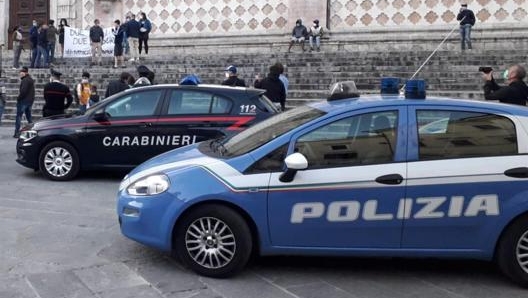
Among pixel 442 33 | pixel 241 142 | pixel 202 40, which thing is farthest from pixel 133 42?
pixel 241 142

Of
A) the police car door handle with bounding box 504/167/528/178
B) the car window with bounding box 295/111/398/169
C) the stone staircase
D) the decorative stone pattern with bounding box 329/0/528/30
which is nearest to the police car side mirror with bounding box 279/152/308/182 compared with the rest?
the car window with bounding box 295/111/398/169

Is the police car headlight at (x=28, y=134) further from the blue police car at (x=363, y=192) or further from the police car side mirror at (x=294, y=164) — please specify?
the police car side mirror at (x=294, y=164)

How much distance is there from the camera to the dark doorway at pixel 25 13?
29.1m

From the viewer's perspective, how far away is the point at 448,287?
499cm

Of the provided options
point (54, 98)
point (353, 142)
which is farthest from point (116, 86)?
point (353, 142)

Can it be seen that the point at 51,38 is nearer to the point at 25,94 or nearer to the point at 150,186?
the point at 25,94

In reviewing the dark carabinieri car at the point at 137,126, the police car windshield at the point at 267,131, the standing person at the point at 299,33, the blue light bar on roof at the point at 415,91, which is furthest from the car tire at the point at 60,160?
the standing person at the point at 299,33

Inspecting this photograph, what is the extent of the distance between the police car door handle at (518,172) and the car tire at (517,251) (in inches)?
13.1

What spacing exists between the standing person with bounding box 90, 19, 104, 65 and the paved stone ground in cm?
1616

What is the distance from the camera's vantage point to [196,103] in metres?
9.33

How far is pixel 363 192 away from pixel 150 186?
67.4 inches

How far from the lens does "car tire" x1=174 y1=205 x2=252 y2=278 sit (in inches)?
198

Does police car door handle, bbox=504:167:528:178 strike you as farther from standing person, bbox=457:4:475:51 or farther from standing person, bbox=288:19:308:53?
standing person, bbox=288:19:308:53

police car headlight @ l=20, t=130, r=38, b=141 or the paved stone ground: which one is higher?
police car headlight @ l=20, t=130, r=38, b=141
